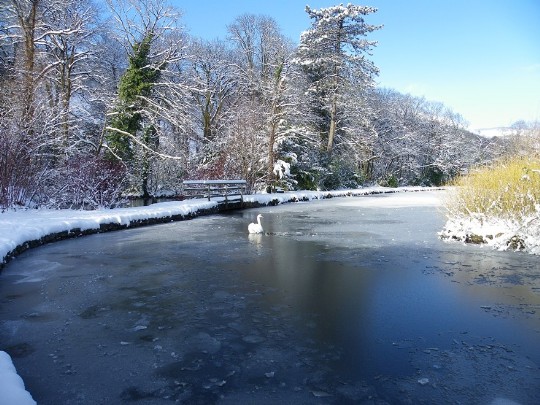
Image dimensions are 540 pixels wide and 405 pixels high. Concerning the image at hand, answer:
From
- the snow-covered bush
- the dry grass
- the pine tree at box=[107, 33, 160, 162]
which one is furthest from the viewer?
the pine tree at box=[107, 33, 160, 162]

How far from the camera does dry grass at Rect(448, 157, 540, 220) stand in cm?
896

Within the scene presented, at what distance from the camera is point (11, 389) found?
2721 millimetres

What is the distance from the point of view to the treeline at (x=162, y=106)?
14.0 m

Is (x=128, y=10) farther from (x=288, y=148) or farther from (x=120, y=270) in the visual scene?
(x=120, y=270)

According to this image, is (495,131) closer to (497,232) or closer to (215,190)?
(215,190)

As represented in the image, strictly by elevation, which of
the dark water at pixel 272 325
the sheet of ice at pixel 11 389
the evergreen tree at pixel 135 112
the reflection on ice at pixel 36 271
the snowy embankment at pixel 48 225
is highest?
the evergreen tree at pixel 135 112

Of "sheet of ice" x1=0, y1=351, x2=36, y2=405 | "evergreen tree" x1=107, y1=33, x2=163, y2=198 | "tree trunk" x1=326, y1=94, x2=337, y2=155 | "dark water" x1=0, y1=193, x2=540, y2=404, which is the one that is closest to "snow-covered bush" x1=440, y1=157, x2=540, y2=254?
"dark water" x1=0, y1=193, x2=540, y2=404

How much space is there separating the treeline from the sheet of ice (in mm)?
9867

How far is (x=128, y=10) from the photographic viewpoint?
20.8 metres

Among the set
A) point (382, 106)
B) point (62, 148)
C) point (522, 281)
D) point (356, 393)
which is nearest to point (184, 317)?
point (356, 393)

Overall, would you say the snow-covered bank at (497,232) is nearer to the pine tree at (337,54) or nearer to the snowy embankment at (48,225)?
the snowy embankment at (48,225)

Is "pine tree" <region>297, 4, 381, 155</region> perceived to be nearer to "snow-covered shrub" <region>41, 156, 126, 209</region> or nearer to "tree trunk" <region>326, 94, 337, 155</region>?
"tree trunk" <region>326, 94, 337, 155</region>

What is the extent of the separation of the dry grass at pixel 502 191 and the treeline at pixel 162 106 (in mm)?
11438

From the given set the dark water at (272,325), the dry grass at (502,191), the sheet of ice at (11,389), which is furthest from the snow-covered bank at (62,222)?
the dry grass at (502,191)
